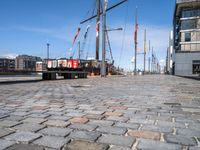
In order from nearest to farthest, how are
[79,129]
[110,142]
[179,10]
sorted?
1. [110,142]
2. [79,129]
3. [179,10]

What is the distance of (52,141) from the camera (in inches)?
113

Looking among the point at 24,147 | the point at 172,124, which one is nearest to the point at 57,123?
the point at 24,147

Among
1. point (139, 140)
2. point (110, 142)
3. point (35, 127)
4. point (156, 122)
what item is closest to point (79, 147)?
point (110, 142)

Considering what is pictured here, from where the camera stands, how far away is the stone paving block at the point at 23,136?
2930 millimetres

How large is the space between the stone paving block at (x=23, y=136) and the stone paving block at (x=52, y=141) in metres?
0.11

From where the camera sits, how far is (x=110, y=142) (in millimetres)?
2863

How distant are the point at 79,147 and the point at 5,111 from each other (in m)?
2.56

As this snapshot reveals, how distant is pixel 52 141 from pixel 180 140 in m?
1.45

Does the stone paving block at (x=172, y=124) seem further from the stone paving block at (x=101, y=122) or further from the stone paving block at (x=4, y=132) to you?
the stone paving block at (x=4, y=132)

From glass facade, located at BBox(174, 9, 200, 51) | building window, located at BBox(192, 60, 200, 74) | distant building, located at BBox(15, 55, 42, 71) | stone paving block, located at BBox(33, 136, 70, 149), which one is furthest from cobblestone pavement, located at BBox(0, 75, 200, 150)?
building window, located at BBox(192, 60, 200, 74)

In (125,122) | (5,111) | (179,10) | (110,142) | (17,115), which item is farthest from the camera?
(179,10)

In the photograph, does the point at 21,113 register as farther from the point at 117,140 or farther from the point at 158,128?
the point at 158,128

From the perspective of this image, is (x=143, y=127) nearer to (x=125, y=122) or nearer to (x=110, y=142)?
(x=125, y=122)

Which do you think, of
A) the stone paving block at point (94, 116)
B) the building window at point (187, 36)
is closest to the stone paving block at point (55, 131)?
the stone paving block at point (94, 116)
